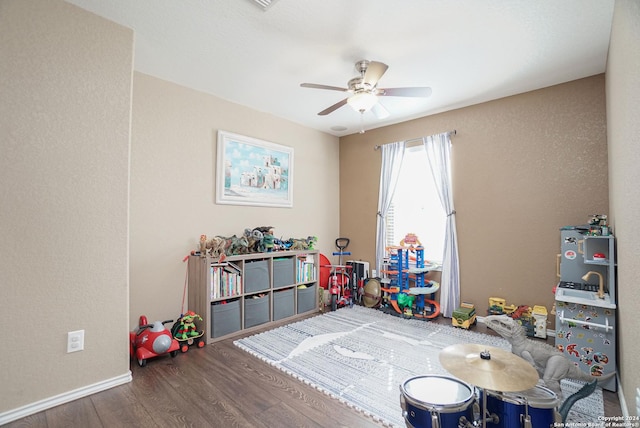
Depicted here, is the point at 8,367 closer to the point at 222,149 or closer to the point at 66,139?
the point at 66,139

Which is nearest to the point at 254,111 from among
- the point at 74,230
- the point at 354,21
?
the point at 354,21

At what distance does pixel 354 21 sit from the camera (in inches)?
87.8

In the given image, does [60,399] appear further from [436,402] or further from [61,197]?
[436,402]

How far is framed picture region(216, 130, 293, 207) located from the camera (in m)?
3.64

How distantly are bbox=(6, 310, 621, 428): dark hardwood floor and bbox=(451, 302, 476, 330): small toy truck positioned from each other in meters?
1.36

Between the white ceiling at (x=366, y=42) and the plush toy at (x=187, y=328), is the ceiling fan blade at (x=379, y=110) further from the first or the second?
the plush toy at (x=187, y=328)

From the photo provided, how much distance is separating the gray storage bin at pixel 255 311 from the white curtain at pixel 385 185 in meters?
1.88

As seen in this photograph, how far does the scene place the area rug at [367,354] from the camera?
207 centimetres

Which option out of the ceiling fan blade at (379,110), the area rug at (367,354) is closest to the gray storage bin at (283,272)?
the area rug at (367,354)

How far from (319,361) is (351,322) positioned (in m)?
1.12

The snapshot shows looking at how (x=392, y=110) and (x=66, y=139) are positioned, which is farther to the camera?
(x=392, y=110)

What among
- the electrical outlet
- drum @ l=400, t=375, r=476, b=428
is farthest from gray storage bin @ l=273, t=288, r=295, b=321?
drum @ l=400, t=375, r=476, b=428

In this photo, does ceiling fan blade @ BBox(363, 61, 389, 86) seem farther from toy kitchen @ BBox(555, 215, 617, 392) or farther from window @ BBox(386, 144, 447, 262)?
toy kitchen @ BBox(555, 215, 617, 392)

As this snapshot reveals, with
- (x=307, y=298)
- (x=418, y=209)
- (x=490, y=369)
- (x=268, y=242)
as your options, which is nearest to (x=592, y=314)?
(x=490, y=369)
